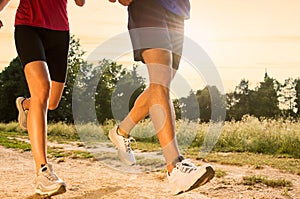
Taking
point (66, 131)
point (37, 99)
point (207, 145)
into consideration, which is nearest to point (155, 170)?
point (37, 99)

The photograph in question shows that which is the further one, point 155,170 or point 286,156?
point 286,156

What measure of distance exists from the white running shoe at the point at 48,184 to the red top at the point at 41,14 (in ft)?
3.45

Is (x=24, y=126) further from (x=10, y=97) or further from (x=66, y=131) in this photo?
(x=10, y=97)

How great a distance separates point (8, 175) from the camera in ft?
18.5

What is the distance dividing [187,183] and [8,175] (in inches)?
115

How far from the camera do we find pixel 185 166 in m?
3.37

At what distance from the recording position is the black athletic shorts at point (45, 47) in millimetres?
3820

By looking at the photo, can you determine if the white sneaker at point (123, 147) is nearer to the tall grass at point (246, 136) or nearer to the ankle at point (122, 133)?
the ankle at point (122, 133)

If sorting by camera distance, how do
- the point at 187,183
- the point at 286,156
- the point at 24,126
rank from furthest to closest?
the point at 286,156
the point at 24,126
the point at 187,183

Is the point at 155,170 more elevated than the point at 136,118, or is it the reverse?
the point at 136,118

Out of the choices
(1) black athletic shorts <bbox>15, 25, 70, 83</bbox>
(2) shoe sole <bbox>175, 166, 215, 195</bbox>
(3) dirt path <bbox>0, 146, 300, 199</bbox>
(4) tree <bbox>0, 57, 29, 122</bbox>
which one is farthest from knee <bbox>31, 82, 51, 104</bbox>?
(4) tree <bbox>0, 57, 29, 122</bbox>

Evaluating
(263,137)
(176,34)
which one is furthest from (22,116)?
(263,137)

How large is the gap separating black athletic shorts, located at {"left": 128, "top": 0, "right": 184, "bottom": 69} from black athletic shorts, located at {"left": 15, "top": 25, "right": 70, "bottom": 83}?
678 millimetres

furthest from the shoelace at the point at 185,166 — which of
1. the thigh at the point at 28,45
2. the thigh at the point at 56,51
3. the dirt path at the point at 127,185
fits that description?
the thigh at the point at 56,51
